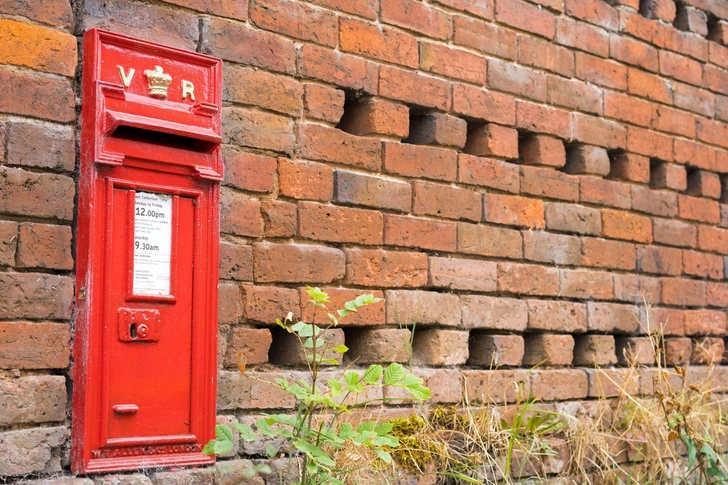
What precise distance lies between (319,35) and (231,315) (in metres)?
1.06

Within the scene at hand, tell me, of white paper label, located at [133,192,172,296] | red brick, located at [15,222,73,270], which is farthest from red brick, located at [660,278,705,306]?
red brick, located at [15,222,73,270]

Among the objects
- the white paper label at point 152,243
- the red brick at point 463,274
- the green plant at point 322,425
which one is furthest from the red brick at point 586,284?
the white paper label at point 152,243

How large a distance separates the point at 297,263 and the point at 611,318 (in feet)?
5.94

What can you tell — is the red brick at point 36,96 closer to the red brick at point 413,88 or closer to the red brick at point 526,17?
the red brick at point 413,88

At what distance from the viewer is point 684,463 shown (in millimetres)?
4293

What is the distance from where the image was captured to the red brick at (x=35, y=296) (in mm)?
2471

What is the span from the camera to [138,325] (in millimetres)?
2639

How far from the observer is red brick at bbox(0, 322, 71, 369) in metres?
2.46

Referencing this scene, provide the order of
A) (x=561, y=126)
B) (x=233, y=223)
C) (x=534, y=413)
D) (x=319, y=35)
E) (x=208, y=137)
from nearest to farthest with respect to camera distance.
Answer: (x=208, y=137), (x=233, y=223), (x=319, y=35), (x=534, y=413), (x=561, y=126)

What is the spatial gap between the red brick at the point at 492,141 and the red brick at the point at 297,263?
35.6 inches

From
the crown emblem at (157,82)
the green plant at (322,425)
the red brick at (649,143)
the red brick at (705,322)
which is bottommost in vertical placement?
the green plant at (322,425)

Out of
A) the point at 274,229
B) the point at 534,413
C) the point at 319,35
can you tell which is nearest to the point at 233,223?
the point at 274,229

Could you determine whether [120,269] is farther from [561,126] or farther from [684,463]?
[684,463]

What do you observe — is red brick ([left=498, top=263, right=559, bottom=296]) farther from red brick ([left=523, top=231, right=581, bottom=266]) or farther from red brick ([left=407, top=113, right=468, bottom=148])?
red brick ([left=407, top=113, right=468, bottom=148])
